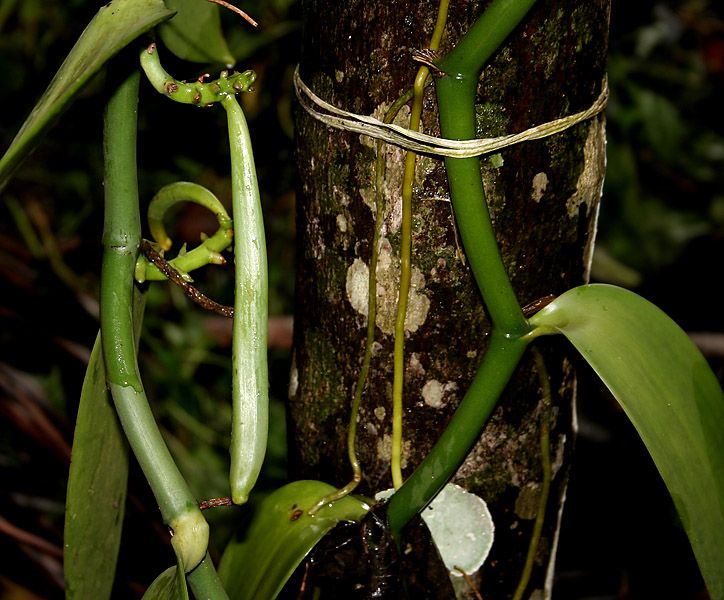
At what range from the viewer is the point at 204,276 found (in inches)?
71.1

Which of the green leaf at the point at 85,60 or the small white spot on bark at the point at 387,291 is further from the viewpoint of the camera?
the small white spot on bark at the point at 387,291

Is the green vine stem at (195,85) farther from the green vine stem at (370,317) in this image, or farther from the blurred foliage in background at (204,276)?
the blurred foliage in background at (204,276)

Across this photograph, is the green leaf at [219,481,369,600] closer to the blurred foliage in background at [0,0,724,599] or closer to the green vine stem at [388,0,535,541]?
the green vine stem at [388,0,535,541]

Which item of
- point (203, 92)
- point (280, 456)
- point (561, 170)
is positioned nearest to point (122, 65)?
point (203, 92)

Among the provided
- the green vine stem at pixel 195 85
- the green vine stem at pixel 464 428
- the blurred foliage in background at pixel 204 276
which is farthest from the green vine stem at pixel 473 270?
the blurred foliage in background at pixel 204 276

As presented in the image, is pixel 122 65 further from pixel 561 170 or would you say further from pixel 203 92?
pixel 561 170

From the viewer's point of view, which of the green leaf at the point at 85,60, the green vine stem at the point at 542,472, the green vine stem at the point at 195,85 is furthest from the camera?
the green vine stem at the point at 542,472

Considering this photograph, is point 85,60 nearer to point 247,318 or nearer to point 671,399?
point 247,318

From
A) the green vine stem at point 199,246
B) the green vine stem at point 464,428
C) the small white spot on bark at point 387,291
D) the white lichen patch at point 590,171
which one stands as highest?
the white lichen patch at point 590,171

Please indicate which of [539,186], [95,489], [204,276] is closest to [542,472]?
[539,186]

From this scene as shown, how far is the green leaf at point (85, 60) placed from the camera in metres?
0.36

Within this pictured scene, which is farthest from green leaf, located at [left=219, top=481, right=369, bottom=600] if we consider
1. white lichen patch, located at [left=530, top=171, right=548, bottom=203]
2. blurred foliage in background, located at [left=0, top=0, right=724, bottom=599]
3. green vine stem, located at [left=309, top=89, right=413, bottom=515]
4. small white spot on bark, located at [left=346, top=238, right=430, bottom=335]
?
blurred foliage in background, located at [left=0, top=0, right=724, bottom=599]

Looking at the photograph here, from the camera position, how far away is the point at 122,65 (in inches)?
19.2

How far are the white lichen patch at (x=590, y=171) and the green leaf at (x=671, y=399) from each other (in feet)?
0.29
